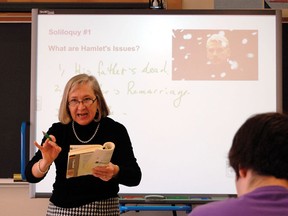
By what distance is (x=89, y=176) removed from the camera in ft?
7.43

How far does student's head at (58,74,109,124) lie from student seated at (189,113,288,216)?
3.81 ft

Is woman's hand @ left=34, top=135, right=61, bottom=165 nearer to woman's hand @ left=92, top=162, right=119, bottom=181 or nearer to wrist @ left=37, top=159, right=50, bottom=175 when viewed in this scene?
wrist @ left=37, top=159, right=50, bottom=175

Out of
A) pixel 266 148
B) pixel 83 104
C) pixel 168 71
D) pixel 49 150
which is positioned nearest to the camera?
pixel 266 148

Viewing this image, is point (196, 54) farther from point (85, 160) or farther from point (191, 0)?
point (85, 160)

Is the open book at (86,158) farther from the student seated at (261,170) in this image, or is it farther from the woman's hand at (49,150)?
the student seated at (261,170)

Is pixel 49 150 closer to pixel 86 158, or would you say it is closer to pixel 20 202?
pixel 86 158

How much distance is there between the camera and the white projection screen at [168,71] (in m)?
3.28

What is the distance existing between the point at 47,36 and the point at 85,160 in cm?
140

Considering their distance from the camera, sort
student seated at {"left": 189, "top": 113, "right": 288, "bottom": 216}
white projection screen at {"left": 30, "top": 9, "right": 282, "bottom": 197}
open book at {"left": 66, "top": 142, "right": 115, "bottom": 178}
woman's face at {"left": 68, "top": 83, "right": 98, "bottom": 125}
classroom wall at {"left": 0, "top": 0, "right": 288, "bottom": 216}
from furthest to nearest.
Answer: classroom wall at {"left": 0, "top": 0, "right": 288, "bottom": 216} → white projection screen at {"left": 30, "top": 9, "right": 282, "bottom": 197} → woman's face at {"left": 68, "top": 83, "right": 98, "bottom": 125} → open book at {"left": 66, "top": 142, "right": 115, "bottom": 178} → student seated at {"left": 189, "top": 113, "right": 288, "bottom": 216}

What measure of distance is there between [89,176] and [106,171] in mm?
128

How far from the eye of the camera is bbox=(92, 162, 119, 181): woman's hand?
7.08 ft

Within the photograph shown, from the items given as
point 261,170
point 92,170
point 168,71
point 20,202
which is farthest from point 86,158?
point 20,202

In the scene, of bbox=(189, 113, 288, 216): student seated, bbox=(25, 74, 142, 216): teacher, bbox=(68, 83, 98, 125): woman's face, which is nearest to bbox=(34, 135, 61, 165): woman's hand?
bbox=(25, 74, 142, 216): teacher

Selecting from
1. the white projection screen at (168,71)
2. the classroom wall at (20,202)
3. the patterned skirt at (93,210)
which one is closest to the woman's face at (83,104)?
the patterned skirt at (93,210)
